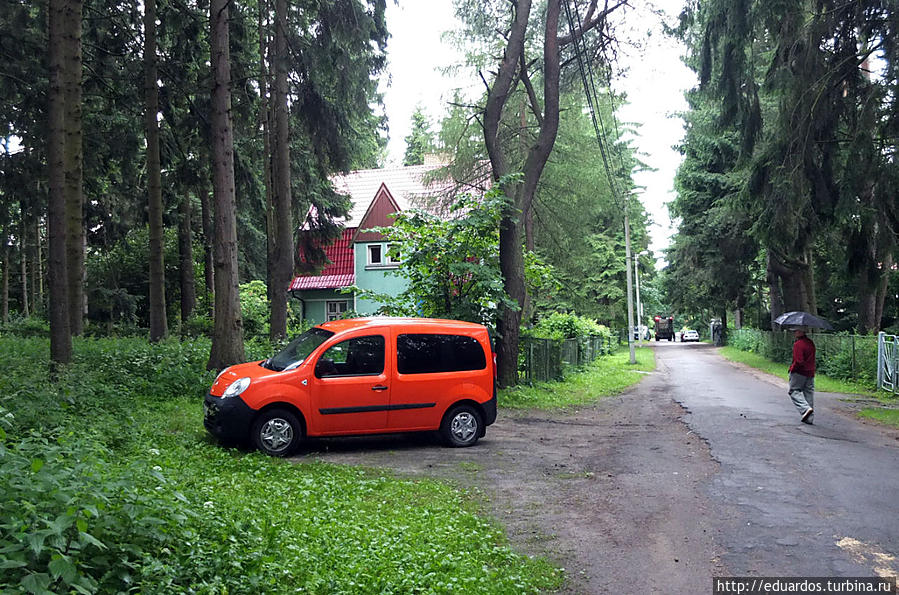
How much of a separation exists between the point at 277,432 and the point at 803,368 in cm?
997

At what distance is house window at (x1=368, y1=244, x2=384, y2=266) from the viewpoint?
1528 inches

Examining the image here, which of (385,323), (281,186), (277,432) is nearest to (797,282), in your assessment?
(281,186)

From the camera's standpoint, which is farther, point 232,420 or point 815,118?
Result: point 815,118

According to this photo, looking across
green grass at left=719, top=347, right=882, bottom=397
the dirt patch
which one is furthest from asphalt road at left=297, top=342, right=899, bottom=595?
green grass at left=719, top=347, right=882, bottom=397

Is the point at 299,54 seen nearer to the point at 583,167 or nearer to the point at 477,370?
the point at 477,370

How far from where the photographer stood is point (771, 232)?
1644 cm

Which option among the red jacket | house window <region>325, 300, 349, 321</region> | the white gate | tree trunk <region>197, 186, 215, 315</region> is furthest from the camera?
house window <region>325, 300, 349, 321</region>

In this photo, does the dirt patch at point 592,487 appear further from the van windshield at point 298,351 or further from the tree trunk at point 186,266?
the tree trunk at point 186,266

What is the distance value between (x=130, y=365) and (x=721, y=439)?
10.9 metres

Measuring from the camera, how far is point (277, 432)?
995cm

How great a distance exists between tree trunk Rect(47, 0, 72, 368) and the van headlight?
10.8 feet

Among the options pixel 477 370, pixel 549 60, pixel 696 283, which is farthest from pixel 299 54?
pixel 696 283

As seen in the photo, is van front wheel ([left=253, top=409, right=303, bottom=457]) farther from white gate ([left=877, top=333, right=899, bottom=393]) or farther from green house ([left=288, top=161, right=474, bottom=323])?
green house ([left=288, top=161, right=474, bottom=323])

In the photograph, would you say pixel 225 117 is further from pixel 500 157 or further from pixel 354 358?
pixel 500 157
